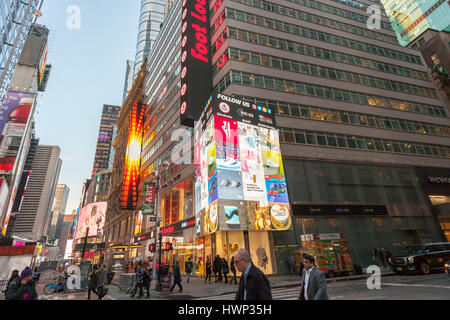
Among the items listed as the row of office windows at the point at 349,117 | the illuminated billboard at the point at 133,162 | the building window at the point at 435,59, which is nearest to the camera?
the row of office windows at the point at 349,117

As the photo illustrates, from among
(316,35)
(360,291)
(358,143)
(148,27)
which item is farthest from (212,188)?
(148,27)

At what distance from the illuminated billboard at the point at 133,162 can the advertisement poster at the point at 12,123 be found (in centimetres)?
1927

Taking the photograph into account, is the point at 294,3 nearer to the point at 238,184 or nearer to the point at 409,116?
the point at 409,116

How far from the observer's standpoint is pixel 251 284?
4.07 m

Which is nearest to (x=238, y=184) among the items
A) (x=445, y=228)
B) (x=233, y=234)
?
(x=233, y=234)

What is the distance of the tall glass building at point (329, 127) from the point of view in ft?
86.1

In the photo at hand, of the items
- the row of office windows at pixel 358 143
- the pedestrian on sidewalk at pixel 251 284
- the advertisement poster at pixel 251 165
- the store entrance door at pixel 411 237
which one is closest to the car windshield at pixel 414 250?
the advertisement poster at pixel 251 165

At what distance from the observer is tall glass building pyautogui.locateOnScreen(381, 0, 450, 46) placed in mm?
71500

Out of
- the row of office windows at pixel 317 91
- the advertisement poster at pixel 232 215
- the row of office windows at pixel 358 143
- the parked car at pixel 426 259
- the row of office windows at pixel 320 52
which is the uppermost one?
the row of office windows at pixel 320 52

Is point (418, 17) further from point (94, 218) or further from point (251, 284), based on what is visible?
point (94, 218)

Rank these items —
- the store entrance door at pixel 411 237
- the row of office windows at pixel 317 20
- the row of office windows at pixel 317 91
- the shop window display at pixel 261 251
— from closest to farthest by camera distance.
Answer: the shop window display at pixel 261 251
the store entrance door at pixel 411 237
the row of office windows at pixel 317 91
the row of office windows at pixel 317 20

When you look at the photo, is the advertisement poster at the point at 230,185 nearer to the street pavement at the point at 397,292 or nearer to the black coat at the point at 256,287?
the street pavement at the point at 397,292

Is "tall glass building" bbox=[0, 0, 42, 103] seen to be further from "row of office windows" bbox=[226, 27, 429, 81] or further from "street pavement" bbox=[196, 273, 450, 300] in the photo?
"street pavement" bbox=[196, 273, 450, 300]

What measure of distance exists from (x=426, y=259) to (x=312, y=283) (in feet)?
52.6
